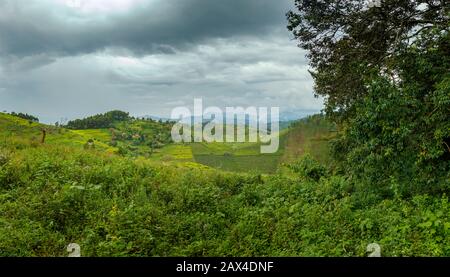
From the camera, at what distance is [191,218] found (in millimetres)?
8695

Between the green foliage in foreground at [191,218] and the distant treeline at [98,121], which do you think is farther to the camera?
the distant treeline at [98,121]

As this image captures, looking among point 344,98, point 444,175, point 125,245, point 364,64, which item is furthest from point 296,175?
point 125,245

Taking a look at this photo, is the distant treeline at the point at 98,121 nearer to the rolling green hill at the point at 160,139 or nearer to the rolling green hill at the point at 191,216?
the rolling green hill at the point at 160,139

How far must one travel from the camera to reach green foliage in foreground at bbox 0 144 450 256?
24.4 ft

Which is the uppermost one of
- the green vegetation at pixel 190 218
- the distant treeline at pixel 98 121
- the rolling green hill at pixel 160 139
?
the distant treeline at pixel 98 121

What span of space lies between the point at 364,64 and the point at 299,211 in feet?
18.2

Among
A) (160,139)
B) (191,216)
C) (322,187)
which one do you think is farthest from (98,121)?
(191,216)

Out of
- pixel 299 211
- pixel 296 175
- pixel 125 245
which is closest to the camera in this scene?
pixel 125 245

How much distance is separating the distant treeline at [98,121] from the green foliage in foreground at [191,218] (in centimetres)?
3487

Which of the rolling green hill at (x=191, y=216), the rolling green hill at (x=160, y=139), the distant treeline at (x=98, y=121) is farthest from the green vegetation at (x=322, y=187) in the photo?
the distant treeline at (x=98, y=121)

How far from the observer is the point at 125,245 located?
7309 mm

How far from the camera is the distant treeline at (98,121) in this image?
46.0 m
